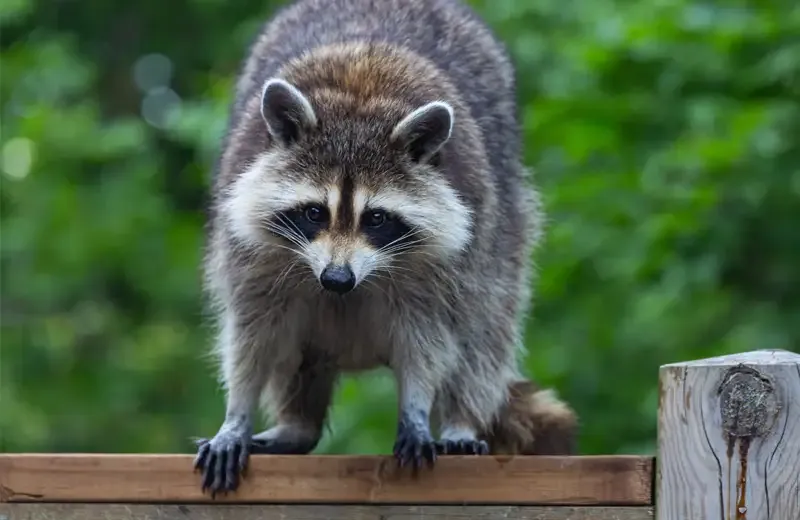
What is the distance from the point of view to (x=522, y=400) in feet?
14.9

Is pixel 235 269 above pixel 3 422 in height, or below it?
above

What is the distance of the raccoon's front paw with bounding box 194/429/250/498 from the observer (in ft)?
11.1

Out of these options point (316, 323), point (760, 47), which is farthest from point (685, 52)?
point (316, 323)

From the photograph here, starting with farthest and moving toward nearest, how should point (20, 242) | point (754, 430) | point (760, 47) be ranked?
point (20, 242) < point (760, 47) < point (754, 430)

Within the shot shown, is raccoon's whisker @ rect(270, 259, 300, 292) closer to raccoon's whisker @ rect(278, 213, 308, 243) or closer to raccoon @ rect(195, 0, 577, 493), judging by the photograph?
raccoon @ rect(195, 0, 577, 493)

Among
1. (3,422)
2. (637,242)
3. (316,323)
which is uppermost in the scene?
(637,242)

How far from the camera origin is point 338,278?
11.8ft

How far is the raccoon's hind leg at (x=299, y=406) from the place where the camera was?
176 inches

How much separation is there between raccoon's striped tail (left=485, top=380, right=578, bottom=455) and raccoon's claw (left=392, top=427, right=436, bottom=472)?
25.3 inches

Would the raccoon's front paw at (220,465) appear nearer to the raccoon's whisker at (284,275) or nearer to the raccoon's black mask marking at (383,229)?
the raccoon's whisker at (284,275)

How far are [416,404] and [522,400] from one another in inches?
23.3

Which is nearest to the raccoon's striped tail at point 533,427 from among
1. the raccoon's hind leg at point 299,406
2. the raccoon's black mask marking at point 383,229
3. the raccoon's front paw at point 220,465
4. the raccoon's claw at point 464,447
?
the raccoon's claw at point 464,447

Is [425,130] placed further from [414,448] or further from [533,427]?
[533,427]

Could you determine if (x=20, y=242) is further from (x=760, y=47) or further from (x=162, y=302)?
(x=760, y=47)
